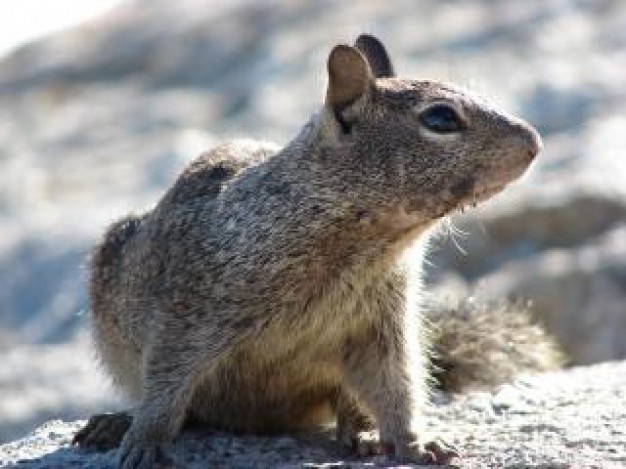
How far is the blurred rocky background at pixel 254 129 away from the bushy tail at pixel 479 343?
8.27 ft

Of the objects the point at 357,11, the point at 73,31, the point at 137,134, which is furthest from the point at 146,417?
the point at 73,31

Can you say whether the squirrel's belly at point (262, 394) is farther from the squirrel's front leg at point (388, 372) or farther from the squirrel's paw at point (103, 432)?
the squirrel's paw at point (103, 432)

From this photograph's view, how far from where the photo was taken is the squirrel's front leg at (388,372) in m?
7.79

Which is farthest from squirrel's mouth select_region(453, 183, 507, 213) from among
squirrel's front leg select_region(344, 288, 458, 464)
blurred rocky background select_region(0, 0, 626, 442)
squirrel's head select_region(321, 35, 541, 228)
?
blurred rocky background select_region(0, 0, 626, 442)

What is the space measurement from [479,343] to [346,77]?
189 cm

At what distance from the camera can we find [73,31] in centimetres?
2159

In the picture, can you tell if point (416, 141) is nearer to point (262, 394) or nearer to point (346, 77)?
point (346, 77)

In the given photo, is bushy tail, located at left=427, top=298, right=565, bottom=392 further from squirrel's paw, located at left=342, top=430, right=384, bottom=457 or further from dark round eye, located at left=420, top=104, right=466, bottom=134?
dark round eye, located at left=420, top=104, right=466, bottom=134

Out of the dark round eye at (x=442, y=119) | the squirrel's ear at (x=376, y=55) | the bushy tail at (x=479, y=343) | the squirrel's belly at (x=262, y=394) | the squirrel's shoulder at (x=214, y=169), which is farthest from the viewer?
the bushy tail at (x=479, y=343)

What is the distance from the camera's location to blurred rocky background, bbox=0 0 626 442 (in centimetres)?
1338

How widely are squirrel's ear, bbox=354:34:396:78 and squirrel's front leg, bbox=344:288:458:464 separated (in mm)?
965

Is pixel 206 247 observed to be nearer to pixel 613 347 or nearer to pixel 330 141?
pixel 330 141

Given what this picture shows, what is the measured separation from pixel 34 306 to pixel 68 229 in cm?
79

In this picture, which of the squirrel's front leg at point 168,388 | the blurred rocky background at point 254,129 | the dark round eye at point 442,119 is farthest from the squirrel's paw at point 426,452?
the blurred rocky background at point 254,129
